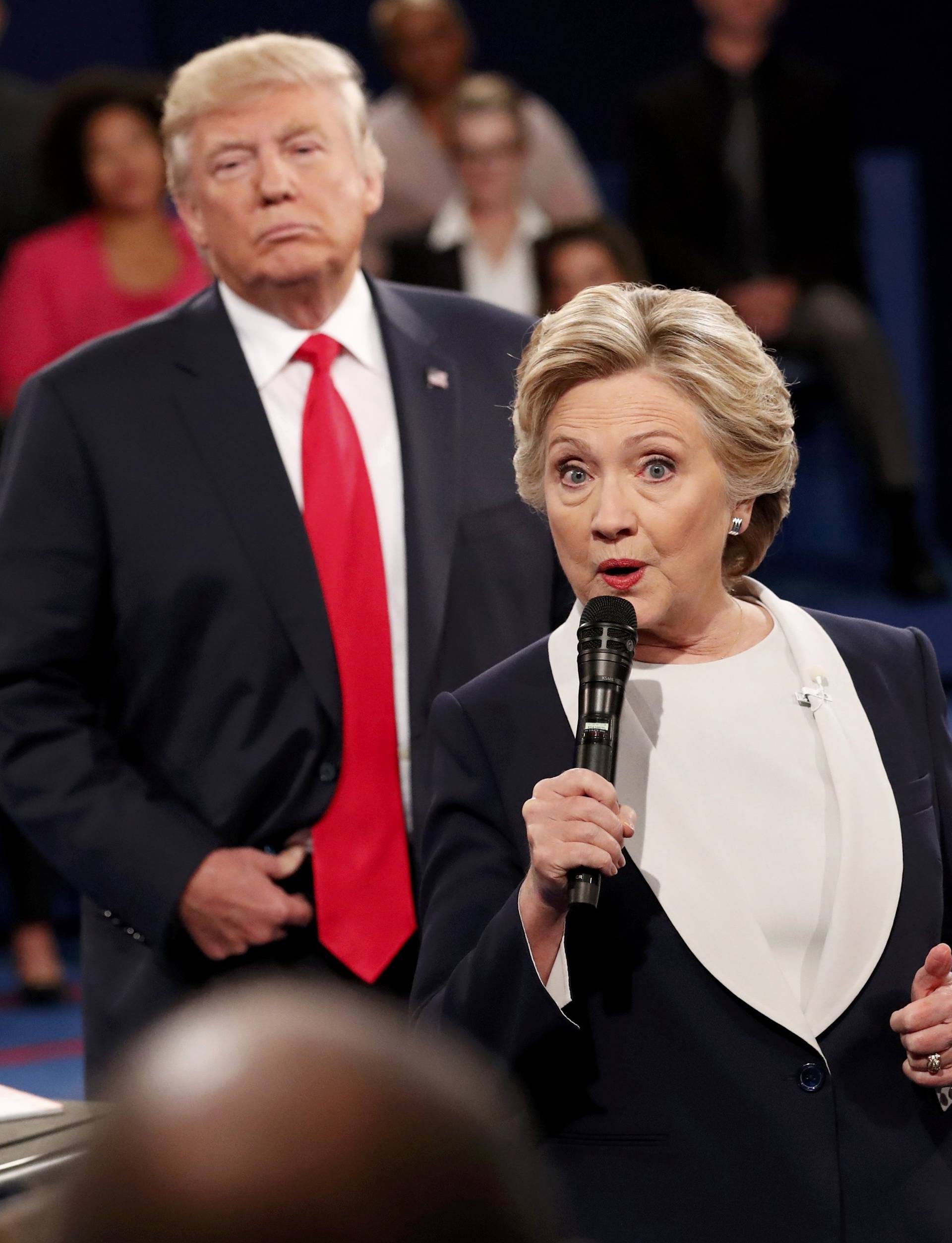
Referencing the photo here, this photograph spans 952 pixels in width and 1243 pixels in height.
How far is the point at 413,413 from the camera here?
230cm

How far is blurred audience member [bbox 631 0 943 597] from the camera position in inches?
210

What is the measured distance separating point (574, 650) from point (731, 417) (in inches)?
10.4

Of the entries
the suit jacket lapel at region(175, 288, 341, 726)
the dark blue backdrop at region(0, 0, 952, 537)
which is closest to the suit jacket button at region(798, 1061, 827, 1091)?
the suit jacket lapel at region(175, 288, 341, 726)

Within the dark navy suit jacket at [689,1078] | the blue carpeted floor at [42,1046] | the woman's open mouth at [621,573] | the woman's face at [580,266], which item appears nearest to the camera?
the dark navy suit jacket at [689,1078]

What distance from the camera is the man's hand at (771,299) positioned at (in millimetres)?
5324

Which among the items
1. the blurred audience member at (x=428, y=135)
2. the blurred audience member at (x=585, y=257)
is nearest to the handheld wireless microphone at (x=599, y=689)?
the blurred audience member at (x=585, y=257)

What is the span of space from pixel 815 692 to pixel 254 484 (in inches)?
30.9

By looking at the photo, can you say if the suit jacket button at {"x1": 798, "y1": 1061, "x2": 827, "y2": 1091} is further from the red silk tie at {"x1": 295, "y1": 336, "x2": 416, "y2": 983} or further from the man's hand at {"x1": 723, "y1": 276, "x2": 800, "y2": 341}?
the man's hand at {"x1": 723, "y1": 276, "x2": 800, "y2": 341}

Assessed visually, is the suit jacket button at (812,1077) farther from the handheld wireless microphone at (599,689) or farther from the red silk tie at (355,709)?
the red silk tie at (355,709)

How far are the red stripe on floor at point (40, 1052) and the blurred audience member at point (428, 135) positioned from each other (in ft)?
7.72

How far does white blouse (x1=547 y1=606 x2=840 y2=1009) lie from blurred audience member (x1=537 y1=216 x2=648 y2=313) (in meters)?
3.10

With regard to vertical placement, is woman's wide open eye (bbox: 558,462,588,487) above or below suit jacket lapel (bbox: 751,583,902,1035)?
above

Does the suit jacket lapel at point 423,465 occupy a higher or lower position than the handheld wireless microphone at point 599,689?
higher

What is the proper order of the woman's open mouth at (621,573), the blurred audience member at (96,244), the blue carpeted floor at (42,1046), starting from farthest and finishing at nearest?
the blurred audience member at (96,244)
the blue carpeted floor at (42,1046)
the woman's open mouth at (621,573)
